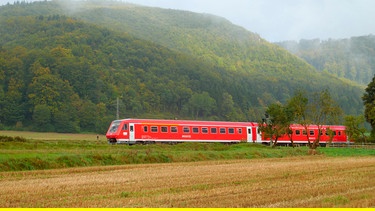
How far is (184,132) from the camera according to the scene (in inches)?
2207

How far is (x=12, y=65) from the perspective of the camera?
406 ft

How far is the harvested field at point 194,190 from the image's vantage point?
43.7ft

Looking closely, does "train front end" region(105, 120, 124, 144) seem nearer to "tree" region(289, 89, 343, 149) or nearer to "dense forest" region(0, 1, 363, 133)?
"tree" region(289, 89, 343, 149)

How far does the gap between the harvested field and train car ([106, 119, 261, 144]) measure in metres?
30.8

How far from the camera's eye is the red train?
52.9 m

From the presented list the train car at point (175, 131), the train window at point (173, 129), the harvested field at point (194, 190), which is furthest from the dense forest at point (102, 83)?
the harvested field at point (194, 190)

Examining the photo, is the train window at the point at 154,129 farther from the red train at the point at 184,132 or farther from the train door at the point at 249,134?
the train door at the point at 249,134

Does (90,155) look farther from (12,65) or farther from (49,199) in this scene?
(12,65)

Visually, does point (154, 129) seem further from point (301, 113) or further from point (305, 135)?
point (305, 135)

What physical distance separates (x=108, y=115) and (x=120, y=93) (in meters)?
13.9

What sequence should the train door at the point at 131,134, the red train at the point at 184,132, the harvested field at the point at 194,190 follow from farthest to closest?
the red train at the point at 184,132 → the train door at the point at 131,134 → the harvested field at the point at 194,190

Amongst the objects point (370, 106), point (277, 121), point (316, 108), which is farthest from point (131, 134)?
point (370, 106)

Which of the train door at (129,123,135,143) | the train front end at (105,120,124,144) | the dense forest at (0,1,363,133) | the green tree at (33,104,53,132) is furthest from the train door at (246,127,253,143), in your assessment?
the green tree at (33,104,53,132)

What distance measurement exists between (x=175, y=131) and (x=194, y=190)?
39.5 meters
